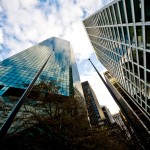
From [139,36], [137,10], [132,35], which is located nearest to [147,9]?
[137,10]

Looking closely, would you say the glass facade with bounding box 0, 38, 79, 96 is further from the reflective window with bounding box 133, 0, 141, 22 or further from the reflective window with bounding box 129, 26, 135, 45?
the reflective window with bounding box 133, 0, 141, 22

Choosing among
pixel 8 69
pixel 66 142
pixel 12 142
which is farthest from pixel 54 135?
pixel 8 69

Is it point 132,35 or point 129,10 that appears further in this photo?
point 132,35

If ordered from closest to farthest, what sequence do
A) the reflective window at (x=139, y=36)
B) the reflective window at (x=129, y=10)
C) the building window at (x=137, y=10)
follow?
the building window at (x=137, y=10) < the reflective window at (x=139, y=36) < the reflective window at (x=129, y=10)

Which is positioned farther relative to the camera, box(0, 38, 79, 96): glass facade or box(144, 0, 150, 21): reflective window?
box(0, 38, 79, 96): glass facade

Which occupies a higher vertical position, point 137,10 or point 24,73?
point 137,10

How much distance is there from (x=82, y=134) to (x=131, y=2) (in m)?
18.1

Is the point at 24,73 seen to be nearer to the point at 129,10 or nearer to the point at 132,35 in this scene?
the point at 132,35

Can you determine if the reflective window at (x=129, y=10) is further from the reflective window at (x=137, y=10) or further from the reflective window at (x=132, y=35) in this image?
the reflective window at (x=137, y=10)

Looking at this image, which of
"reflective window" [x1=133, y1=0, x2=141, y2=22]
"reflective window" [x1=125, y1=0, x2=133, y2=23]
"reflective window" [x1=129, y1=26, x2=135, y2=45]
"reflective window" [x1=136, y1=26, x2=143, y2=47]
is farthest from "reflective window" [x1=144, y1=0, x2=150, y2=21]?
"reflective window" [x1=129, y1=26, x2=135, y2=45]

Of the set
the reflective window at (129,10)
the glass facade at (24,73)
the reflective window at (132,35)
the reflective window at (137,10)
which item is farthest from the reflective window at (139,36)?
the glass facade at (24,73)

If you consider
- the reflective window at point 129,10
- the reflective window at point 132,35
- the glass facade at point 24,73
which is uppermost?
the reflective window at point 129,10

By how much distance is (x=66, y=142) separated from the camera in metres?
15.1

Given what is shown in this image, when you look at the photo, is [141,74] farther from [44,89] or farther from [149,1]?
[44,89]
